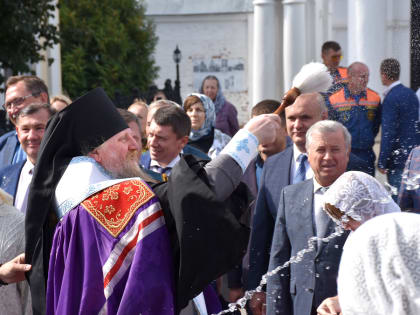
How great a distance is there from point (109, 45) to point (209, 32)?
460 cm

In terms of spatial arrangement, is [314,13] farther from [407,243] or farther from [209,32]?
[407,243]

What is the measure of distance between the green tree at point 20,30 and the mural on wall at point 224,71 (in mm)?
16217

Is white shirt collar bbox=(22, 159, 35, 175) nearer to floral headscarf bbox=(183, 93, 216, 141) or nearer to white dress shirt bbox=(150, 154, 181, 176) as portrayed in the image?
white dress shirt bbox=(150, 154, 181, 176)

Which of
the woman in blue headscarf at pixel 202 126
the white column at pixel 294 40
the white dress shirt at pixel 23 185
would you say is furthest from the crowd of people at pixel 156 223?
the white column at pixel 294 40

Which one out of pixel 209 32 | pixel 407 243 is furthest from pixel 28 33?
pixel 209 32

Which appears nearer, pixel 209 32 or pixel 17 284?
pixel 17 284

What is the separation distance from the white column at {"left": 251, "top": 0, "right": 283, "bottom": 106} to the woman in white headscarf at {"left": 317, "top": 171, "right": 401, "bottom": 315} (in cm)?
1269

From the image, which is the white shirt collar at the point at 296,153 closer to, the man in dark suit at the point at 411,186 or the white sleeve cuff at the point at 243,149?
the man in dark suit at the point at 411,186

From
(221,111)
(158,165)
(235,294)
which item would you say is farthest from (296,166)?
(221,111)

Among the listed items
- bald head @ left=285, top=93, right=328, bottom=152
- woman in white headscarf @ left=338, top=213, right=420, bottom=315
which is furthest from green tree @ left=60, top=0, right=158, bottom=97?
woman in white headscarf @ left=338, top=213, right=420, bottom=315

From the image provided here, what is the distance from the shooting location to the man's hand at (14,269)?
150 inches

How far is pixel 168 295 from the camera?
343 centimetres

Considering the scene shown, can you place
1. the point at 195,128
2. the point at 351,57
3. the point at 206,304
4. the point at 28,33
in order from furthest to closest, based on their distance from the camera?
the point at 351,57 → the point at 28,33 → the point at 195,128 → the point at 206,304

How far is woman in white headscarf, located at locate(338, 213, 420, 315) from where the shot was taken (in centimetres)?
207
